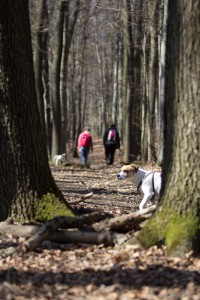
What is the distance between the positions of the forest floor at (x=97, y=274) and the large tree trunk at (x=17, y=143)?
2.14 feet

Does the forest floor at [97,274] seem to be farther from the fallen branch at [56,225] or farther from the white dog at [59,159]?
the white dog at [59,159]

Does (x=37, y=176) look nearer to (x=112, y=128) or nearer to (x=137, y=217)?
(x=137, y=217)

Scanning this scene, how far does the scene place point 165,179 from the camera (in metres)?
6.59

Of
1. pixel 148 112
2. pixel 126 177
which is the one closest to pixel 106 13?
pixel 148 112

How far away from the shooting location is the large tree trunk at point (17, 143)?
7.71 metres

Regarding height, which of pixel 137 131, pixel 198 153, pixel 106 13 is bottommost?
pixel 137 131

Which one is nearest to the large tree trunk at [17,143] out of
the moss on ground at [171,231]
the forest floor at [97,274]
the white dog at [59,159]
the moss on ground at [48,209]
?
the moss on ground at [48,209]

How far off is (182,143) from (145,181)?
396 cm

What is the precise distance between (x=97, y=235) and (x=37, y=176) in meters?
1.54

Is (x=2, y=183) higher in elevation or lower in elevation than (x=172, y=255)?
higher

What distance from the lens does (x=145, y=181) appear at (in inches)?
404

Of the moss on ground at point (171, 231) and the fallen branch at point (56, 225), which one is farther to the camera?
the fallen branch at point (56, 225)

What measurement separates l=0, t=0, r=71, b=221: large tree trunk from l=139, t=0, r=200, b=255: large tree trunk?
5.91ft

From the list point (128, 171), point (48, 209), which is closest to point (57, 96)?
point (128, 171)
